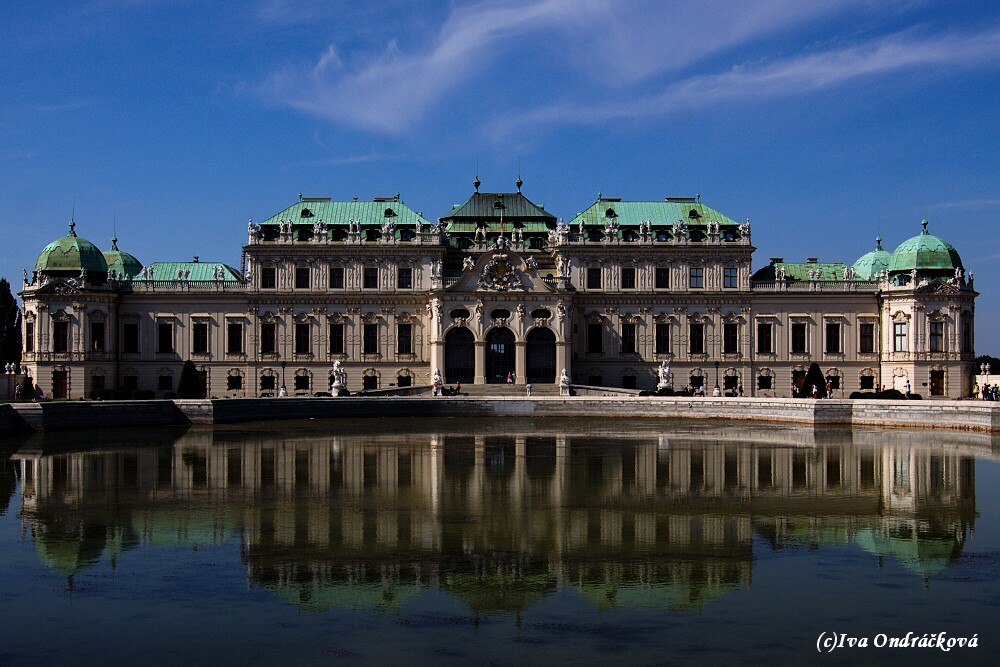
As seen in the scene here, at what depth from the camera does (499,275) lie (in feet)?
276

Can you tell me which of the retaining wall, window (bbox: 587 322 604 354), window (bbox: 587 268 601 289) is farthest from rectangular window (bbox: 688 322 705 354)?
the retaining wall

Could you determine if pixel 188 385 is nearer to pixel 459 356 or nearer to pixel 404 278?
pixel 404 278

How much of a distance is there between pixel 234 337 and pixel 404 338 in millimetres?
13913

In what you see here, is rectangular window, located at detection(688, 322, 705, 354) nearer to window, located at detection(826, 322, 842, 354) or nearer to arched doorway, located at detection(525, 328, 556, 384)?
window, located at detection(826, 322, 842, 354)

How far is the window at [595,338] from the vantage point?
87688 millimetres

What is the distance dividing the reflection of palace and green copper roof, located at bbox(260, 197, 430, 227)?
4480 centimetres

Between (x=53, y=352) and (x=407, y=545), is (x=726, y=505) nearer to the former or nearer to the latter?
(x=407, y=545)

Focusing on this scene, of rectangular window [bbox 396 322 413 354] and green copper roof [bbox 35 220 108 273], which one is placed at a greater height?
green copper roof [bbox 35 220 108 273]

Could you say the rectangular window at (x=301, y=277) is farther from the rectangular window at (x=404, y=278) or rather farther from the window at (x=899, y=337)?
the window at (x=899, y=337)

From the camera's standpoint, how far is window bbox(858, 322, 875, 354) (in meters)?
88.3

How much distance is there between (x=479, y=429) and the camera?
58500 millimetres

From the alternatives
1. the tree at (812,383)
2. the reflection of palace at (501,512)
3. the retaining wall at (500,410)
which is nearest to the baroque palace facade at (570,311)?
the tree at (812,383)

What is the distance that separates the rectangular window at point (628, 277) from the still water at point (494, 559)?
47787 millimetres

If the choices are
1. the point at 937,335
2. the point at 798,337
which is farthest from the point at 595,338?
the point at 937,335
